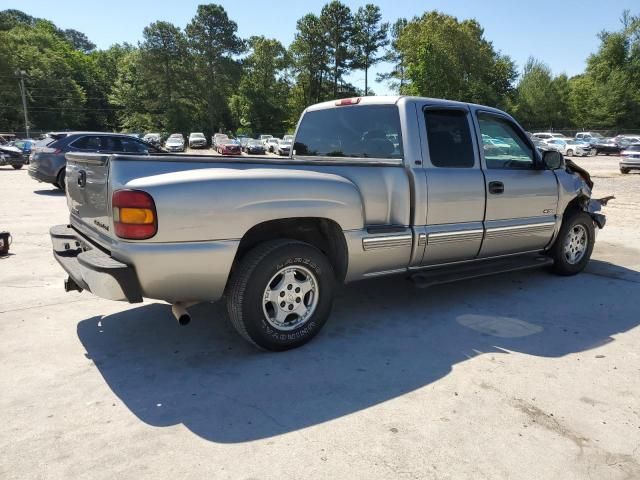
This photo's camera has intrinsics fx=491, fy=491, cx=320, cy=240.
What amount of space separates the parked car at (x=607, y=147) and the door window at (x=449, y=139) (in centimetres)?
→ 4433

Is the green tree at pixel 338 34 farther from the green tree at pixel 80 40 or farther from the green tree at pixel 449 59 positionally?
the green tree at pixel 80 40

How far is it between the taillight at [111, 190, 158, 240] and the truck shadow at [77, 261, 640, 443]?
0.99m

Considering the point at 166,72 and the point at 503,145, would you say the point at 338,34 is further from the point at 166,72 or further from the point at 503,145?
the point at 503,145

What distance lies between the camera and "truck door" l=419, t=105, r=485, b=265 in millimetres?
4270

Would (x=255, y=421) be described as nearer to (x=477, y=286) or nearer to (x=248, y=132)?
(x=477, y=286)

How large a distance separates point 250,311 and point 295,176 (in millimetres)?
1003

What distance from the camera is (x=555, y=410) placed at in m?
2.95

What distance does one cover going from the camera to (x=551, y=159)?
5.11 metres

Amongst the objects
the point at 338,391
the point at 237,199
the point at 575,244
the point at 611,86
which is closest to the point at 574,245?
the point at 575,244

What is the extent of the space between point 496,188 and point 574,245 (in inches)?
74.5

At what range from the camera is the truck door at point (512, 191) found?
15.6ft

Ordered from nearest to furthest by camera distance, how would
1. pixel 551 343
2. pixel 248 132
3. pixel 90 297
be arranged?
pixel 551 343 → pixel 90 297 → pixel 248 132

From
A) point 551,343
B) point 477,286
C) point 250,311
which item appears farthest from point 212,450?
point 477,286

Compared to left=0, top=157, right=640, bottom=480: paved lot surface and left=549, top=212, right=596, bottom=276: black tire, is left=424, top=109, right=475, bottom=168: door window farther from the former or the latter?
left=549, top=212, right=596, bottom=276: black tire
